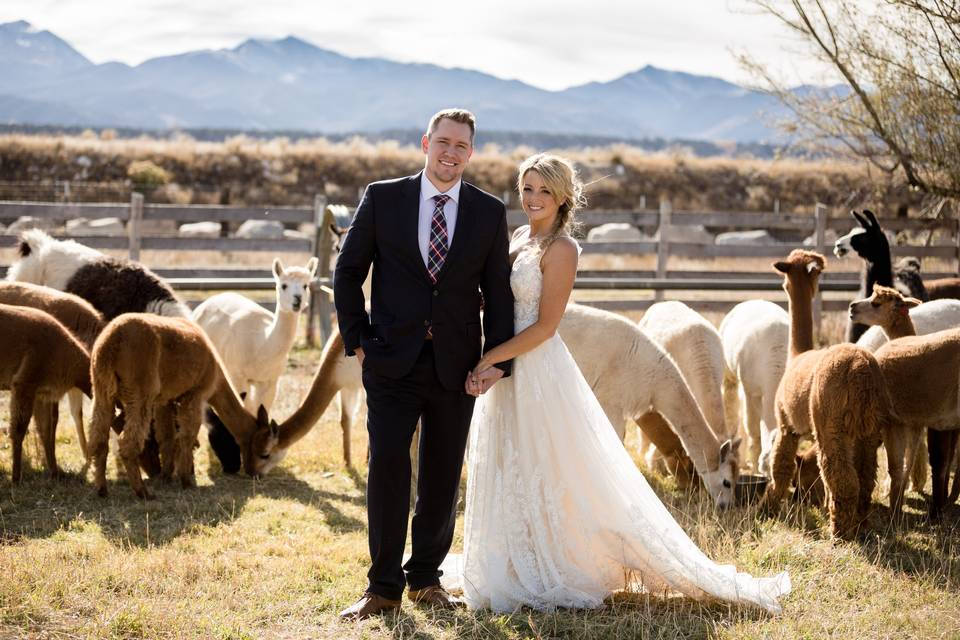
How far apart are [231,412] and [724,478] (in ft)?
12.4

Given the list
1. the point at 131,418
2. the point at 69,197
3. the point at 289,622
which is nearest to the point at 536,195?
the point at 289,622

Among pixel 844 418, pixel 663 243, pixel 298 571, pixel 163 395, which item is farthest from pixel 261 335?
pixel 663 243

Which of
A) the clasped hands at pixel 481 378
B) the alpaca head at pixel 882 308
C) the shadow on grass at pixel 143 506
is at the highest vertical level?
the alpaca head at pixel 882 308

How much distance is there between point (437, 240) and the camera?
4359 millimetres

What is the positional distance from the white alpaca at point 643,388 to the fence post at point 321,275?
5629 mm

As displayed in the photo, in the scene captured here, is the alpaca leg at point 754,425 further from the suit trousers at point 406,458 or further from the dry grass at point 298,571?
the suit trousers at point 406,458

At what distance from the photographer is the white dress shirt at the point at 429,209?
4.38 metres

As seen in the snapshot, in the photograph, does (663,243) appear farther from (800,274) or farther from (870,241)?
(800,274)

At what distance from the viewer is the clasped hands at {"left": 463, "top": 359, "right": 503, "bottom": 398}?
441cm

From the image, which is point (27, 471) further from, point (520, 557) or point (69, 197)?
point (69, 197)

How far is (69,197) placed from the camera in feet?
87.6

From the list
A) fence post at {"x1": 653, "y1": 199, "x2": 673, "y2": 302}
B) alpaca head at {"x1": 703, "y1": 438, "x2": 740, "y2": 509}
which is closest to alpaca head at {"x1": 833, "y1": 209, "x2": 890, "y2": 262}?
alpaca head at {"x1": 703, "y1": 438, "x2": 740, "y2": 509}

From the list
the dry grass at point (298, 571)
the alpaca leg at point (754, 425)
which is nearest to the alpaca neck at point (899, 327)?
the dry grass at point (298, 571)

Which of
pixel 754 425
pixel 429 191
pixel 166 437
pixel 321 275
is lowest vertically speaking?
pixel 166 437
